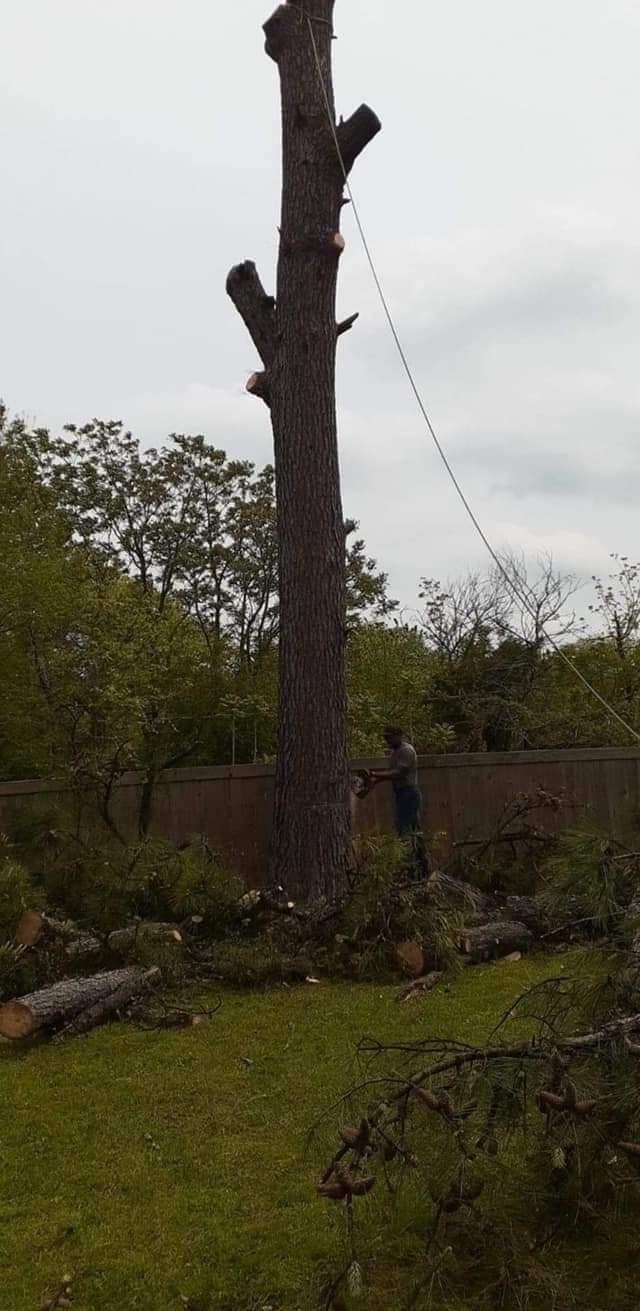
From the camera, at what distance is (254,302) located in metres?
8.03

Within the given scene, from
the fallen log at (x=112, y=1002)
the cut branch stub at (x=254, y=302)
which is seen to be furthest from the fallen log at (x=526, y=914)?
the cut branch stub at (x=254, y=302)

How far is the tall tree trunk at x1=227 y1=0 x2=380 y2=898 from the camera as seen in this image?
7504 millimetres

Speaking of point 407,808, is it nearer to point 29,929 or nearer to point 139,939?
point 139,939

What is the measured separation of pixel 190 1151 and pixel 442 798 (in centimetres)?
551

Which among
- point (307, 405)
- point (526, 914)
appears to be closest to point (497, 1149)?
point (526, 914)

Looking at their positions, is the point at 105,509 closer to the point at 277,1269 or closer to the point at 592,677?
the point at 592,677

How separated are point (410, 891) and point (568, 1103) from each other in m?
4.12

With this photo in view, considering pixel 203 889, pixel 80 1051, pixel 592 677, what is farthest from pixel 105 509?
pixel 80 1051

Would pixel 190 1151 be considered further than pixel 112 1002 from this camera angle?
No

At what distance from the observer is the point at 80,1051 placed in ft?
16.7

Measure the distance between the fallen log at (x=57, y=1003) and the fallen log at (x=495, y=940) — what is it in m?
2.17

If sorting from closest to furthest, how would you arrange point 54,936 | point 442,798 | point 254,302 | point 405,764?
point 54,936, point 254,302, point 405,764, point 442,798

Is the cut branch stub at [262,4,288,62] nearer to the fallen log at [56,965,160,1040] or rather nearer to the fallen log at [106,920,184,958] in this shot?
the fallen log at [106,920,184,958]

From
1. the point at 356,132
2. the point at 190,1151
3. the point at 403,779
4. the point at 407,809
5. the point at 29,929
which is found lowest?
the point at 190,1151
